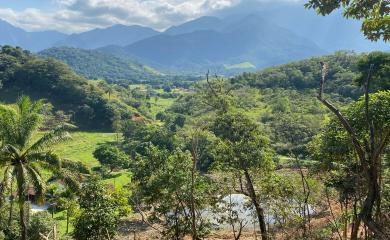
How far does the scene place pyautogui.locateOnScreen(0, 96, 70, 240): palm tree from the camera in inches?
571

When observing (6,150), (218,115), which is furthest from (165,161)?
(6,150)

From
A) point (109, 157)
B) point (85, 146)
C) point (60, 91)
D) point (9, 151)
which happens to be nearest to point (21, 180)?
point (9, 151)

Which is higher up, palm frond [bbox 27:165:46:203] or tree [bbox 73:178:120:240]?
palm frond [bbox 27:165:46:203]

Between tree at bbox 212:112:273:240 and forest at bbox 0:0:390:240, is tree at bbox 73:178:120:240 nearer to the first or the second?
forest at bbox 0:0:390:240

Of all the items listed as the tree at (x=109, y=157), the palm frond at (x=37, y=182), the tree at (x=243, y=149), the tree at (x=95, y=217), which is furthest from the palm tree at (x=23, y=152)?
the tree at (x=109, y=157)

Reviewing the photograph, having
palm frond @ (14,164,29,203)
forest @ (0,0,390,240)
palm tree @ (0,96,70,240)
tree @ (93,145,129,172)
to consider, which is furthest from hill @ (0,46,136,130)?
palm frond @ (14,164,29,203)

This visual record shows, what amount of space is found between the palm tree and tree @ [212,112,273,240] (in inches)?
249

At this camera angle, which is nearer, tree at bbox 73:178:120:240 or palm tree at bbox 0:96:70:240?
palm tree at bbox 0:96:70:240

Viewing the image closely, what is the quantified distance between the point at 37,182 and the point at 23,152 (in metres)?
1.34

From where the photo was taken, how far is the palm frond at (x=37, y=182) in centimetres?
1471

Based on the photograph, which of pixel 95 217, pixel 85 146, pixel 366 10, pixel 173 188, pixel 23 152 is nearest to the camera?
pixel 366 10

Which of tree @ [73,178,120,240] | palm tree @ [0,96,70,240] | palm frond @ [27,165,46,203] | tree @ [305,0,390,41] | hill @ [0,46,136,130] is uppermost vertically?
hill @ [0,46,136,130]

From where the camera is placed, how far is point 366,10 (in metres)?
8.13

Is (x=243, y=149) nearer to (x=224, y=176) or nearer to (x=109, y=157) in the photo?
(x=224, y=176)
